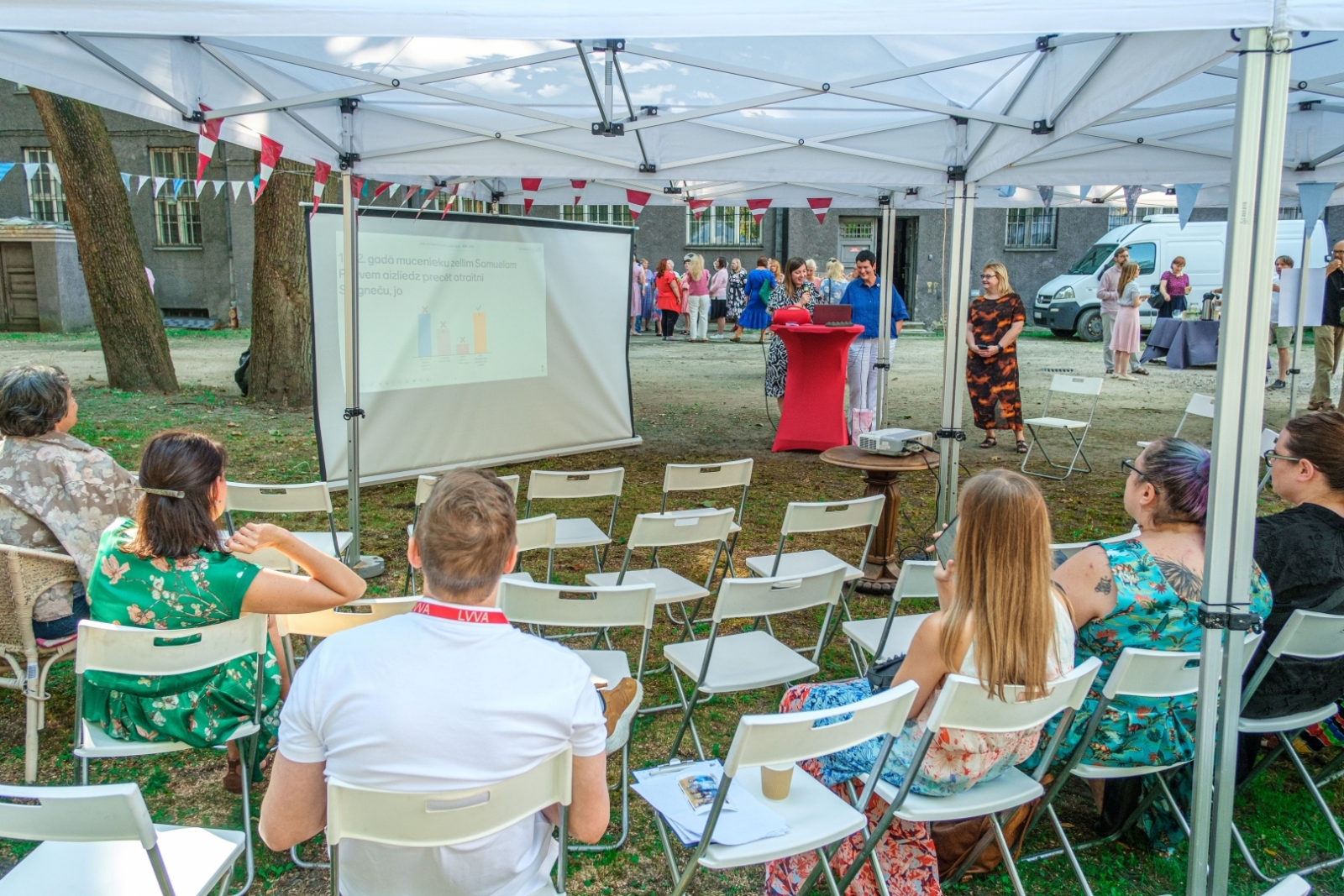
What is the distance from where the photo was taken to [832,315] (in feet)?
24.8

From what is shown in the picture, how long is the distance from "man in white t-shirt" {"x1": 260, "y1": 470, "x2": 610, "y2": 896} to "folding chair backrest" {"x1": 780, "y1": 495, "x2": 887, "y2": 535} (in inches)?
85.7

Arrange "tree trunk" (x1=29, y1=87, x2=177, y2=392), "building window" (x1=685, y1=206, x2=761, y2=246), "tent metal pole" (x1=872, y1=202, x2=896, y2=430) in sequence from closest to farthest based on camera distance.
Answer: "tent metal pole" (x1=872, y1=202, x2=896, y2=430), "tree trunk" (x1=29, y1=87, x2=177, y2=392), "building window" (x1=685, y1=206, x2=761, y2=246)

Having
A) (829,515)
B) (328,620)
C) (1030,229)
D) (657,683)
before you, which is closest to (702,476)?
(829,515)

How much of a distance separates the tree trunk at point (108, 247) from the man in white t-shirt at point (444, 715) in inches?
387

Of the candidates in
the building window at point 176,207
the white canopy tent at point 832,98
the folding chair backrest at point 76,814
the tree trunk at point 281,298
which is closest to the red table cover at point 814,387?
the white canopy tent at point 832,98

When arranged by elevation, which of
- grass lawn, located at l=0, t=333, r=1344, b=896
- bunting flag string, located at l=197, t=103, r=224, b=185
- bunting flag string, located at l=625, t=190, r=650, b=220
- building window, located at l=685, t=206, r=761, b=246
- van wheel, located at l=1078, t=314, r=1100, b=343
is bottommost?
grass lawn, located at l=0, t=333, r=1344, b=896

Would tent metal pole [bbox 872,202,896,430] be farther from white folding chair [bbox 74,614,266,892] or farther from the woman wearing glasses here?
white folding chair [bbox 74,614,266,892]

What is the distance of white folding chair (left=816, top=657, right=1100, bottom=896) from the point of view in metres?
2.03

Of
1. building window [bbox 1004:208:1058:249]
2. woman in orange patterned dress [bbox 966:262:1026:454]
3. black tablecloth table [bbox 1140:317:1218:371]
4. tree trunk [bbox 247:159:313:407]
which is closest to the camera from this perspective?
woman in orange patterned dress [bbox 966:262:1026:454]

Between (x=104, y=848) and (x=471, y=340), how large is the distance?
5459 millimetres

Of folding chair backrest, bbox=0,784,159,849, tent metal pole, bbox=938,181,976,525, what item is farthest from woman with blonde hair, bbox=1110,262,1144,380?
folding chair backrest, bbox=0,784,159,849

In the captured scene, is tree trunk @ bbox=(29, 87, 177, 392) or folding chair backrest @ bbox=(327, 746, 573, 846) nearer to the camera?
folding chair backrest @ bbox=(327, 746, 573, 846)

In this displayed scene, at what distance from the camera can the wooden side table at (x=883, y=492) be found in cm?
482

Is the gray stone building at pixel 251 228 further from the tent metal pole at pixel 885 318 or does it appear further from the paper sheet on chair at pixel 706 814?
the paper sheet on chair at pixel 706 814
